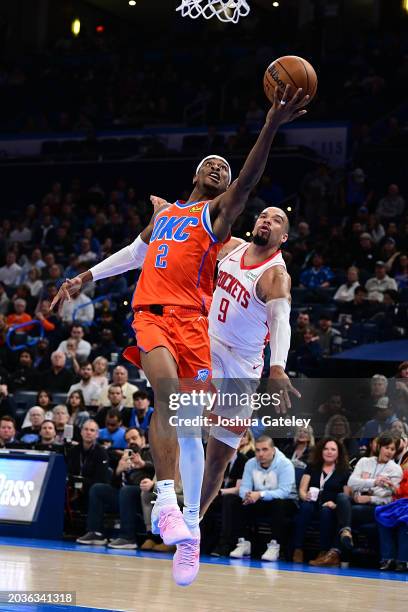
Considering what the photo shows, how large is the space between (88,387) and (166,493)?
965 centimetres

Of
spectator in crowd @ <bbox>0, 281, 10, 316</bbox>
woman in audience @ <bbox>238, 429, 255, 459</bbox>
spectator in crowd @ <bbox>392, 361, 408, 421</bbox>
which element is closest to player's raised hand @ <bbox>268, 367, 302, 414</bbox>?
spectator in crowd @ <bbox>392, 361, 408, 421</bbox>

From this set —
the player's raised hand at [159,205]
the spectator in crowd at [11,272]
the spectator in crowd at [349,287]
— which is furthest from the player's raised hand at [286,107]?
the spectator in crowd at [11,272]

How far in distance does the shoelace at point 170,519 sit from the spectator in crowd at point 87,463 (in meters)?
7.21

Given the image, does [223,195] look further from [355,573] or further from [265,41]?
[265,41]

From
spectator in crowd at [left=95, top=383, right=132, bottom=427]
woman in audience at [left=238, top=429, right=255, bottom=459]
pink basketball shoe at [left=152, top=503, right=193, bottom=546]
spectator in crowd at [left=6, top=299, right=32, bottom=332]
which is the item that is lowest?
pink basketball shoe at [left=152, top=503, right=193, bottom=546]

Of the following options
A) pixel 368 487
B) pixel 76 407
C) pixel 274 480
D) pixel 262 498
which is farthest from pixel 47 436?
pixel 368 487

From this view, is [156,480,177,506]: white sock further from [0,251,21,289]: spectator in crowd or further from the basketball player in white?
[0,251,21,289]: spectator in crowd

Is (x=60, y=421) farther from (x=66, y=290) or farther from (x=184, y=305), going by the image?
(x=184, y=305)

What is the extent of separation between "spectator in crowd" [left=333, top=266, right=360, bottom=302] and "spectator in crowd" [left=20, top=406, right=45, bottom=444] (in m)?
5.64

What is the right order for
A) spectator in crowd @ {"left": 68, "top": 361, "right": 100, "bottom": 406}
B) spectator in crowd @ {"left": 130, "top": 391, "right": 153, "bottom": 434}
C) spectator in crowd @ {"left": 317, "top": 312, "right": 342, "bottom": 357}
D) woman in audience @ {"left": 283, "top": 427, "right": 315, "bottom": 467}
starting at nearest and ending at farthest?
woman in audience @ {"left": 283, "top": 427, "right": 315, "bottom": 467}
spectator in crowd @ {"left": 130, "top": 391, "right": 153, "bottom": 434}
spectator in crowd @ {"left": 317, "top": 312, "right": 342, "bottom": 357}
spectator in crowd @ {"left": 68, "top": 361, "right": 100, "bottom": 406}

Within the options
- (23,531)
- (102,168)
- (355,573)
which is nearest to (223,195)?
(355,573)

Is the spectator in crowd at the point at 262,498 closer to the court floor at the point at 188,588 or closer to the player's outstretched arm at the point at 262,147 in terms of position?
the court floor at the point at 188,588

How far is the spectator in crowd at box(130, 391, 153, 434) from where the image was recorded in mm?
14789

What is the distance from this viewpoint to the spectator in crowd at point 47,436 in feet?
49.4
